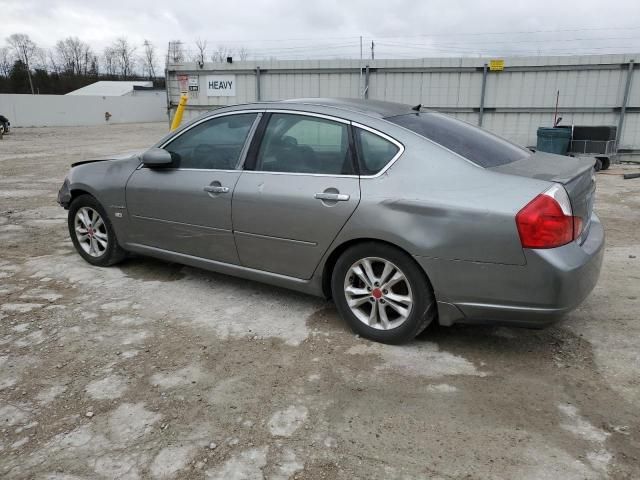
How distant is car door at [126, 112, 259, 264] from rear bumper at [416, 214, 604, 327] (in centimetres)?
162

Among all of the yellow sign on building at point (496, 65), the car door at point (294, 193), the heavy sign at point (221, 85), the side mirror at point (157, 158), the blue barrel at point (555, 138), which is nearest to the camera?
the car door at point (294, 193)

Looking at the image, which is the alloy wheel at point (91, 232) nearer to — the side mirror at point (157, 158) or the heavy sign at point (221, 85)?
the side mirror at point (157, 158)

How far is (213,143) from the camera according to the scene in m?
4.11

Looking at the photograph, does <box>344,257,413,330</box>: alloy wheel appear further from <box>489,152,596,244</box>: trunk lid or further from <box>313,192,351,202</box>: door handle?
<box>489,152,596,244</box>: trunk lid

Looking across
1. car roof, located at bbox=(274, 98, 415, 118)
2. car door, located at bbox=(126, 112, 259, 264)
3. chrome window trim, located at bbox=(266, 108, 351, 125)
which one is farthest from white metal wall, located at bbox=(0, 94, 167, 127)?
car roof, located at bbox=(274, 98, 415, 118)

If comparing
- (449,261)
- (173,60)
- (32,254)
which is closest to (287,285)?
(449,261)

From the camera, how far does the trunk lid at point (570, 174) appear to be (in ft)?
9.89

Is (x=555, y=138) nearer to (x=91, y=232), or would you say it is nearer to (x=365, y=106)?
(x=365, y=106)

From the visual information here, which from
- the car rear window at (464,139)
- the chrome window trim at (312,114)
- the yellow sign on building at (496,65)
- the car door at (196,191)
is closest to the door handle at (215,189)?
the car door at (196,191)

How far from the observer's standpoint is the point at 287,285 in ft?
12.4

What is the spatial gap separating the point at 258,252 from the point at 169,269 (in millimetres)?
1513

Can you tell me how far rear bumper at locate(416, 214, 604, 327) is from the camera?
2.83 metres

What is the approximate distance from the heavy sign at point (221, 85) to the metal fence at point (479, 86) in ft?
0.09

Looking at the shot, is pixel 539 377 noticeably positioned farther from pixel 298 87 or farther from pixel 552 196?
pixel 298 87
